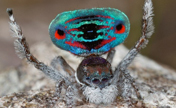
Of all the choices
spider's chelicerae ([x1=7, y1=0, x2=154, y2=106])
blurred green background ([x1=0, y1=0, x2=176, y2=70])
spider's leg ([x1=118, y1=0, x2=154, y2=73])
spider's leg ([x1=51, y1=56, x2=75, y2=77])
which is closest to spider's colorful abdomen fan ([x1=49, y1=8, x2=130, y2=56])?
spider's chelicerae ([x1=7, y1=0, x2=154, y2=106])

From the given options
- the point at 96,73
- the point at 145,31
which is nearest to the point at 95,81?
the point at 96,73

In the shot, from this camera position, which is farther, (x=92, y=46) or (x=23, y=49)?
(x=92, y=46)

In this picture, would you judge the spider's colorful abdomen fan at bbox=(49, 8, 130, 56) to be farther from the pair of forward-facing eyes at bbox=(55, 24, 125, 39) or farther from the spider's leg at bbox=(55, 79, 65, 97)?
the spider's leg at bbox=(55, 79, 65, 97)

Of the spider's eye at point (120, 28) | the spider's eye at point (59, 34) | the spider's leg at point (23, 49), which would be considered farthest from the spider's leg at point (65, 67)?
the spider's eye at point (120, 28)

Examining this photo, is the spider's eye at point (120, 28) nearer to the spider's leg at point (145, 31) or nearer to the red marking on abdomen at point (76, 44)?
the spider's leg at point (145, 31)

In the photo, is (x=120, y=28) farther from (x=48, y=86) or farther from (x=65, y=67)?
(x=48, y=86)
